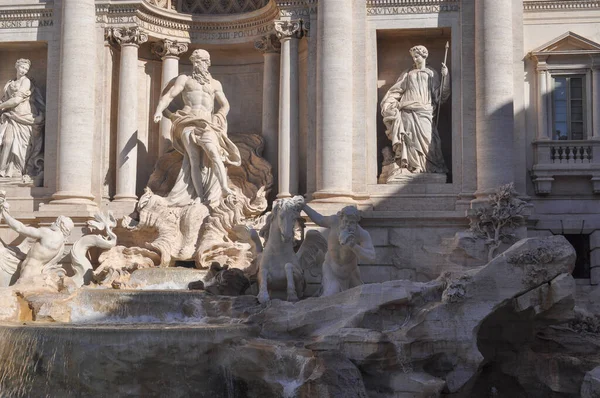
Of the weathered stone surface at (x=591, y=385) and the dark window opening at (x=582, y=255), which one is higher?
the dark window opening at (x=582, y=255)

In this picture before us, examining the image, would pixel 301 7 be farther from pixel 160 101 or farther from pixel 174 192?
pixel 174 192

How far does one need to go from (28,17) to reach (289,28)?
608cm

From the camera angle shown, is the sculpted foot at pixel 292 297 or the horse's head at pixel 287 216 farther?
the horse's head at pixel 287 216

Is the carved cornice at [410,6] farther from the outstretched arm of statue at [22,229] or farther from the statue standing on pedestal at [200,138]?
the outstretched arm of statue at [22,229]

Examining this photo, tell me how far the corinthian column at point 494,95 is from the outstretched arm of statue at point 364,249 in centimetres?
463

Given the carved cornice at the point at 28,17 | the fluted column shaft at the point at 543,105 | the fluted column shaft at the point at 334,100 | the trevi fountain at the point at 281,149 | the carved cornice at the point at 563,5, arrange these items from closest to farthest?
the trevi fountain at the point at 281,149, the fluted column shaft at the point at 334,100, the fluted column shaft at the point at 543,105, the carved cornice at the point at 563,5, the carved cornice at the point at 28,17

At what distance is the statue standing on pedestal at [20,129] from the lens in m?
19.6

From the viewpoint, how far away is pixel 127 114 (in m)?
19.5

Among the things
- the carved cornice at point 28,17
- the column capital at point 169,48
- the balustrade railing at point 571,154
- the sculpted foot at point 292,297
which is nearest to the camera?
the sculpted foot at point 292,297

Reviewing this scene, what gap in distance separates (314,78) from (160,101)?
342cm

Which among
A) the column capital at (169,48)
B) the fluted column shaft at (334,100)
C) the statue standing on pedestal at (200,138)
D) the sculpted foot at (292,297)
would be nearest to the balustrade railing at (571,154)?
the fluted column shaft at (334,100)

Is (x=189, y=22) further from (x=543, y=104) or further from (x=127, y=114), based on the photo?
(x=543, y=104)

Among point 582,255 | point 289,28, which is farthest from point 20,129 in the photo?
point 582,255

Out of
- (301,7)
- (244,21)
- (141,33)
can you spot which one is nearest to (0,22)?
(141,33)
